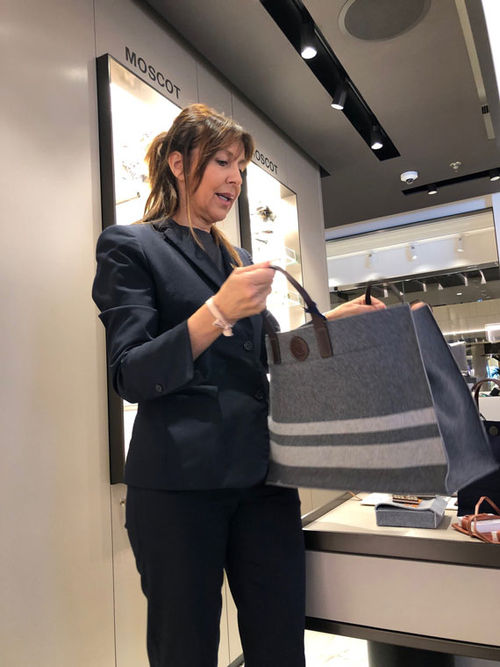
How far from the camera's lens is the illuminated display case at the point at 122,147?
2016mm

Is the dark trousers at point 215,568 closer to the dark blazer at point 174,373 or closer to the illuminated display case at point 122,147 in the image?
the dark blazer at point 174,373

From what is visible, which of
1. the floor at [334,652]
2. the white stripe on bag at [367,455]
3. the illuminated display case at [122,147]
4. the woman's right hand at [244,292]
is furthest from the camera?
the floor at [334,652]

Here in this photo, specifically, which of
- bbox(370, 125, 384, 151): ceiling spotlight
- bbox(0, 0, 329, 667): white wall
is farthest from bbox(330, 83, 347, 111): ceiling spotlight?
bbox(0, 0, 329, 667): white wall

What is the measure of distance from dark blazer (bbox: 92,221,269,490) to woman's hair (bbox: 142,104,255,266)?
0.12m

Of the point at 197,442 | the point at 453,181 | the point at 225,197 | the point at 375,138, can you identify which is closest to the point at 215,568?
the point at 197,442

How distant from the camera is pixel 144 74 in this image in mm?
2467

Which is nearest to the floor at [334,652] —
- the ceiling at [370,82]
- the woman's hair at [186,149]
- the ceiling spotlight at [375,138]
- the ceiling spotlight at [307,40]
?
the woman's hair at [186,149]

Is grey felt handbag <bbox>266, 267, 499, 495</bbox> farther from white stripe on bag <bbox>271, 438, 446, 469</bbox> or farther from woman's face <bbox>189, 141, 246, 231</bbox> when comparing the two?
woman's face <bbox>189, 141, 246, 231</bbox>

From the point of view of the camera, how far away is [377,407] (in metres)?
0.79

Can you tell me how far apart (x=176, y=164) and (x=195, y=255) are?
0.69 feet

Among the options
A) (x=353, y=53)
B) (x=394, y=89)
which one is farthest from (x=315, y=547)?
(x=394, y=89)

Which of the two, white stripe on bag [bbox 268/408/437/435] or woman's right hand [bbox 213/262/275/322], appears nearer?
white stripe on bag [bbox 268/408/437/435]

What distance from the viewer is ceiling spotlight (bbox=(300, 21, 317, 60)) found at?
283 cm

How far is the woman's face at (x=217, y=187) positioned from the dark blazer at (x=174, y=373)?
0.11 meters
